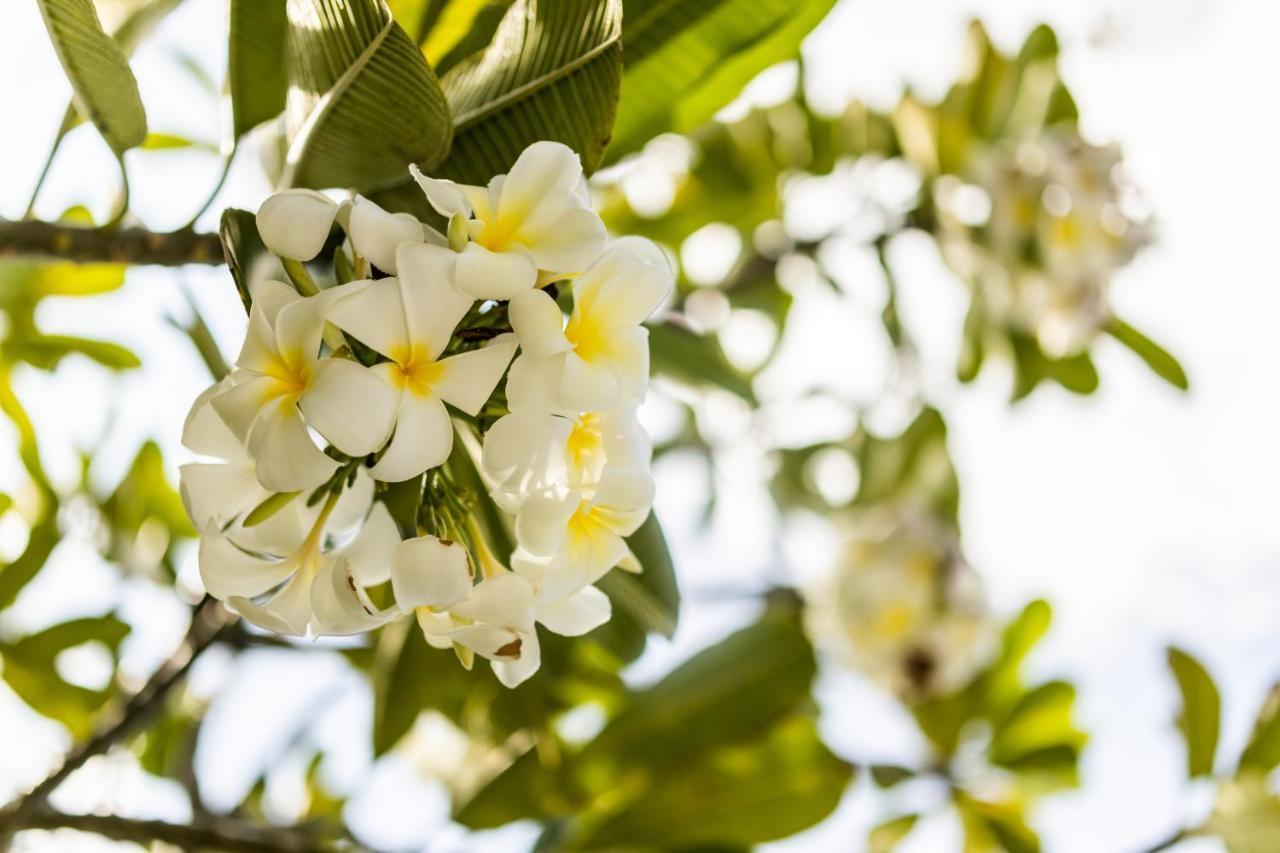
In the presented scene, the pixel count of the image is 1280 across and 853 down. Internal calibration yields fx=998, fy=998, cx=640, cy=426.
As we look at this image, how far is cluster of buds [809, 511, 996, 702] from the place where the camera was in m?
1.66

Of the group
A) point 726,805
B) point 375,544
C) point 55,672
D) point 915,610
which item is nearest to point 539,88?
point 375,544

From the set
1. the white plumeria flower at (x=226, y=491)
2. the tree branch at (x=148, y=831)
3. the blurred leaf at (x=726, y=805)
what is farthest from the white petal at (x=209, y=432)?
the blurred leaf at (x=726, y=805)

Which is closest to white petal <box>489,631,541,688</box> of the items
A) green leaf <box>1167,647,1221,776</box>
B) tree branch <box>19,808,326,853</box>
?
tree branch <box>19,808,326,853</box>

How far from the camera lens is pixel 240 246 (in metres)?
0.53

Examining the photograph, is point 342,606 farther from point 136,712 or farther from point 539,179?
point 136,712

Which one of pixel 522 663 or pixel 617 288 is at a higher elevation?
pixel 617 288

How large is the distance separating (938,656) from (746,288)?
687 millimetres

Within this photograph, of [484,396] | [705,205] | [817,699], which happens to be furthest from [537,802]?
[705,205]

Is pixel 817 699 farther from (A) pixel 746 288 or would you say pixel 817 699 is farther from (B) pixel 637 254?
(B) pixel 637 254

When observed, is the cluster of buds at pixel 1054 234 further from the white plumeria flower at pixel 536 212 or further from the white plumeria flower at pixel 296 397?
the white plumeria flower at pixel 296 397

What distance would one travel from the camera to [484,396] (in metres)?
0.51

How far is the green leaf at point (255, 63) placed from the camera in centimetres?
61

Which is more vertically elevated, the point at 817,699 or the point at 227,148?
the point at 227,148

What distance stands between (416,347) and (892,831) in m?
1.38
